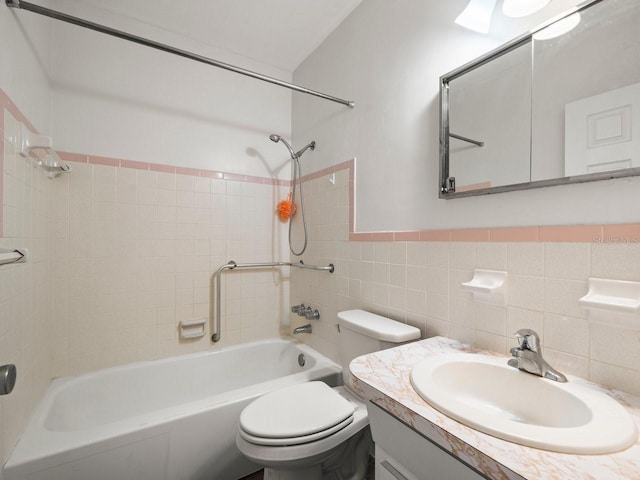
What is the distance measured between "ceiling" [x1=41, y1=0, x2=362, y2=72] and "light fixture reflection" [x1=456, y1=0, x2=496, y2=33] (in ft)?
2.76

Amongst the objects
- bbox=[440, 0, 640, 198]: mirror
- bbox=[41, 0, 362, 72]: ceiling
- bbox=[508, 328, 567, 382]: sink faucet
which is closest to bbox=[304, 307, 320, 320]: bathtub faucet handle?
bbox=[440, 0, 640, 198]: mirror

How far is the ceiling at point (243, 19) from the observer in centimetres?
171

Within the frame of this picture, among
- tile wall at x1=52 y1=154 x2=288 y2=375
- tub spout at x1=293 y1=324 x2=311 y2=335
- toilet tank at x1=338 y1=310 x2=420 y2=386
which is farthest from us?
tub spout at x1=293 y1=324 x2=311 y2=335

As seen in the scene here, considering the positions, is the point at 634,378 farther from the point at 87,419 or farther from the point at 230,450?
the point at 87,419

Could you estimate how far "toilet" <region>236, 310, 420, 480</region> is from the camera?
1.05m

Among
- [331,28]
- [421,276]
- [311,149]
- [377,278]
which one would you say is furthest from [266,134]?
[421,276]

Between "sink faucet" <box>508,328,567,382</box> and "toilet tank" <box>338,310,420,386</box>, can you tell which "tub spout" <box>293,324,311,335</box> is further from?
"sink faucet" <box>508,328,567,382</box>

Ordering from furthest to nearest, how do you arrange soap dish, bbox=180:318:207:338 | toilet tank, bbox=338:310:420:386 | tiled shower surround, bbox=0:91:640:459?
soap dish, bbox=180:318:207:338 → toilet tank, bbox=338:310:420:386 → tiled shower surround, bbox=0:91:640:459

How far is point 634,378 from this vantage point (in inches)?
28.5

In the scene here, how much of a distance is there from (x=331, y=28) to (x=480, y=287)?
1.88 metres

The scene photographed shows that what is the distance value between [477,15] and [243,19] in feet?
4.68

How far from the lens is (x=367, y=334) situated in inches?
50.7

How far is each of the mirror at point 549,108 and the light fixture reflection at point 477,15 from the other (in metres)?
0.14

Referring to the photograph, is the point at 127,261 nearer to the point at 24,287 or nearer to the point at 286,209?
the point at 24,287
